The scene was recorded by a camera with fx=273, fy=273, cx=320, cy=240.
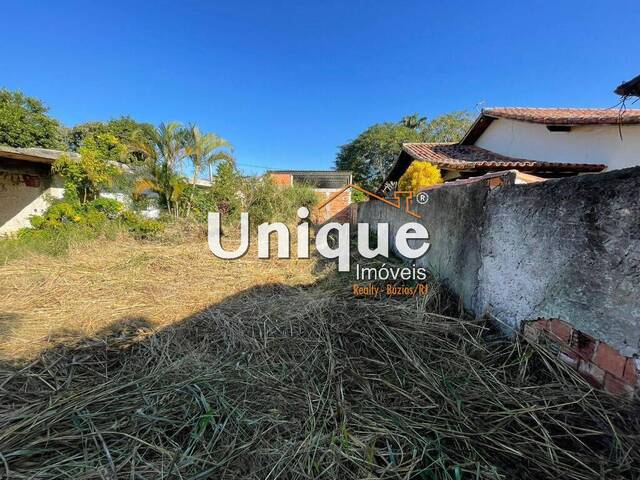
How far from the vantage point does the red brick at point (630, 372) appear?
57.1 inches

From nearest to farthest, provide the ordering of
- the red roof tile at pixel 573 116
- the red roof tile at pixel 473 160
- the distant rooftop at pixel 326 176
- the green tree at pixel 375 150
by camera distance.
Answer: the red roof tile at pixel 573 116 < the red roof tile at pixel 473 160 < the distant rooftop at pixel 326 176 < the green tree at pixel 375 150

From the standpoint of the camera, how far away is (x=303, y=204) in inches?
532

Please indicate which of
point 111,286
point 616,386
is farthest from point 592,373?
point 111,286

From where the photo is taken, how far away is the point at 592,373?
171 cm

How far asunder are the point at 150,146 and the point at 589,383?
468 inches

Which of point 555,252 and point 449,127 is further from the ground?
point 449,127

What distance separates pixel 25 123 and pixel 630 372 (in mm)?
25405

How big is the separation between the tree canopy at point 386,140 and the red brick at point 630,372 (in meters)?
24.7

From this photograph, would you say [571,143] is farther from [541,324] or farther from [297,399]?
[297,399]

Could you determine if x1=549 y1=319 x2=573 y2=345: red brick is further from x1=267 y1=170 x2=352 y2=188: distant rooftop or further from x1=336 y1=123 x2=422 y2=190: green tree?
x1=336 y1=123 x2=422 y2=190: green tree

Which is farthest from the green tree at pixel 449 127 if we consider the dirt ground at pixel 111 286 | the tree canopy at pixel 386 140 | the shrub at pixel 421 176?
the dirt ground at pixel 111 286

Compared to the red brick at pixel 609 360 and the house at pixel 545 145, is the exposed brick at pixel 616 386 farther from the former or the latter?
the house at pixel 545 145

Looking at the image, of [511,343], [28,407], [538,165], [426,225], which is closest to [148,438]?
[28,407]

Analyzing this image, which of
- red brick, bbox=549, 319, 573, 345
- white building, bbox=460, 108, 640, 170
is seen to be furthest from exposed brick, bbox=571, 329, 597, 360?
white building, bbox=460, 108, 640, 170
